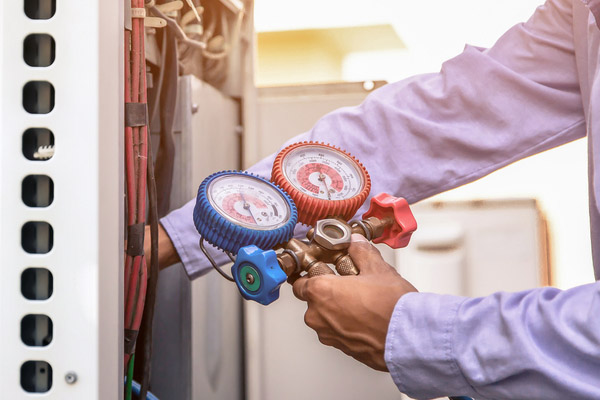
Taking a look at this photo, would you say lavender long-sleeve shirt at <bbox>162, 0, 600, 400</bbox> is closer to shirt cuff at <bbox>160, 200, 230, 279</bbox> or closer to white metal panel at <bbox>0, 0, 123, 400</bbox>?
shirt cuff at <bbox>160, 200, 230, 279</bbox>

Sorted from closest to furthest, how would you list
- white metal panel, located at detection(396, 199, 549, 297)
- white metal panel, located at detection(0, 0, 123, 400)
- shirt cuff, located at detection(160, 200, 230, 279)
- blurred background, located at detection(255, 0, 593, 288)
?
white metal panel, located at detection(0, 0, 123, 400), shirt cuff, located at detection(160, 200, 230, 279), white metal panel, located at detection(396, 199, 549, 297), blurred background, located at detection(255, 0, 593, 288)

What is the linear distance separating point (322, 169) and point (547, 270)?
2.99 feet

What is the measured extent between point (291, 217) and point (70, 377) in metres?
0.26

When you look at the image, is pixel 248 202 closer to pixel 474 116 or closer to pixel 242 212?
pixel 242 212

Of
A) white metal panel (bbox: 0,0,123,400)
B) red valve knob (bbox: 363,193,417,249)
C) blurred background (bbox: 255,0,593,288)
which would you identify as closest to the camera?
white metal panel (bbox: 0,0,123,400)

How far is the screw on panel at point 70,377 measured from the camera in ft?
1.65

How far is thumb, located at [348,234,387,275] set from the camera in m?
0.63

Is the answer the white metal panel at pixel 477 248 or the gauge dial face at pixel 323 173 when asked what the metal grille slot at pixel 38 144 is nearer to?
the gauge dial face at pixel 323 173

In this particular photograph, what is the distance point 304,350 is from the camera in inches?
56.9

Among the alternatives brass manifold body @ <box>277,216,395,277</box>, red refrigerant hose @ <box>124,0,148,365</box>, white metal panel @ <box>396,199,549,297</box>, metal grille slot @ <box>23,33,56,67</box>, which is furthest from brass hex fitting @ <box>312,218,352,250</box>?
white metal panel @ <box>396,199,549,297</box>

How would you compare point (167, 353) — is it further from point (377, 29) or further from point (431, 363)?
point (377, 29)

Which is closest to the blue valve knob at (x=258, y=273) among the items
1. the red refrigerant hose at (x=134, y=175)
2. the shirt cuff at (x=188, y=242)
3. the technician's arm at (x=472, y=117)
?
the red refrigerant hose at (x=134, y=175)

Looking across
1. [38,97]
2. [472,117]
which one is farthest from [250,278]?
[472,117]

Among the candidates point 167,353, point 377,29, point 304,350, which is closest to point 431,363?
point 167,353
